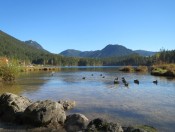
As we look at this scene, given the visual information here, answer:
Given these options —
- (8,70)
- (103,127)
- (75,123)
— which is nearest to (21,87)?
(8,70)

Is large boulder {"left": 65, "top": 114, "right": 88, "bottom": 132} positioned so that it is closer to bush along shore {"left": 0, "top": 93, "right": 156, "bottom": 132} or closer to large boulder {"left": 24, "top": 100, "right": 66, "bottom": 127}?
bush along shore {"left": 0, "top": 93, "right": 156, "bottom": 132}

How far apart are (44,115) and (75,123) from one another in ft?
7.95

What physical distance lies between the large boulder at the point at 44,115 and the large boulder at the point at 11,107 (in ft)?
5.46

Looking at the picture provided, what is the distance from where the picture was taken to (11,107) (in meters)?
24.2

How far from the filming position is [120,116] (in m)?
24.2

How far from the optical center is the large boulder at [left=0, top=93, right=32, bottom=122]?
76.2ft

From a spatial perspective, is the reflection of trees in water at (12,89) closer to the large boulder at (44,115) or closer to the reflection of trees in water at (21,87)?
the reflection of trees in water at (21,87)

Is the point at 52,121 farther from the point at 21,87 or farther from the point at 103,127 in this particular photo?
the point at 21,87

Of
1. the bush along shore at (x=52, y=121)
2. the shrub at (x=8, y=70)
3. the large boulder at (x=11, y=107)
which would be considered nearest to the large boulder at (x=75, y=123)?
the bush along shore at (x=52, y=121)

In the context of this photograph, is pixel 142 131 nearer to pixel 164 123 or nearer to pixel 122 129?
pixel 122 129

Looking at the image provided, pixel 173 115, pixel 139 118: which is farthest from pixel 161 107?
pixel 139 118

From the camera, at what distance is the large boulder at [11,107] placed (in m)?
23.2

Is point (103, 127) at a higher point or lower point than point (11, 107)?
lower

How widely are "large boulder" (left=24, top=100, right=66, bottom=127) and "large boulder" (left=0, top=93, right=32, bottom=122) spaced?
5.46 feet
